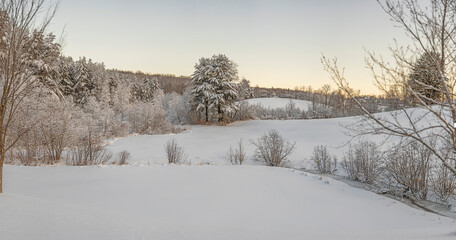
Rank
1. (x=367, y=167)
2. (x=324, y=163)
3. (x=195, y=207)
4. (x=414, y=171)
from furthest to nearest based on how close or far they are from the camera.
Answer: (x=324, y=163)
(x=367, y=167)
(x=414, y=171)
(x=195, y=207)

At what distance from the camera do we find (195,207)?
6.96m

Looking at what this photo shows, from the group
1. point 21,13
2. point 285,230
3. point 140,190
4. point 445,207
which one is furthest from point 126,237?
point 445,207

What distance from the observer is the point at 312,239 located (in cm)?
521

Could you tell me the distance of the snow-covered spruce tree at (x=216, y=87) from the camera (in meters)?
33.0

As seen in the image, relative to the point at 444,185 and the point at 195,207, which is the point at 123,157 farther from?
the point at 444,185

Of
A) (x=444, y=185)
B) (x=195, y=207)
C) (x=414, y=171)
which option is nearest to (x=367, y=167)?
(x=414, y=171)

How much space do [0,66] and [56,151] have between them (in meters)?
9.72

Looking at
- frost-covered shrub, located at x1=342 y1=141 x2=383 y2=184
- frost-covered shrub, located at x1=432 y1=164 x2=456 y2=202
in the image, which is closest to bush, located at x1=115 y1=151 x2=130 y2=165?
frost-covered shrub, located at x1=342 y1=141 x2=383 y2=184

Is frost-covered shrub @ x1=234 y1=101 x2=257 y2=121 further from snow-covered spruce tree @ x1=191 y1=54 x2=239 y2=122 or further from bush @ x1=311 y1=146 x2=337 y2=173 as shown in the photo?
bush @ x1=311 y1=146 x2=337 y2=173

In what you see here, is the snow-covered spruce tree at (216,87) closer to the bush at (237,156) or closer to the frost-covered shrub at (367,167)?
the bush at (237,156)

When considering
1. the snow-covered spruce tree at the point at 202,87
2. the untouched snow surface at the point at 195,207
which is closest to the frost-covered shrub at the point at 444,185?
the untouched snow surface at the point at 195,207

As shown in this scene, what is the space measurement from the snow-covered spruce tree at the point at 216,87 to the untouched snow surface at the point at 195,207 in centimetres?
2188

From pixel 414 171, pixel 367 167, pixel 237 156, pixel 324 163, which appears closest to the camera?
pixel 414 171

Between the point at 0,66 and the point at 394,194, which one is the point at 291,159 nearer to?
the point at 394,194
